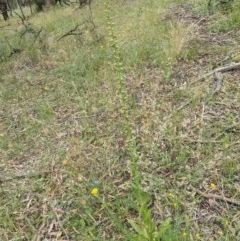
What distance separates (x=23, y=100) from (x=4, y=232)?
2.70 metres

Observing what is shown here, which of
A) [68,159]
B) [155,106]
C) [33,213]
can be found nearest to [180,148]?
[155,106]

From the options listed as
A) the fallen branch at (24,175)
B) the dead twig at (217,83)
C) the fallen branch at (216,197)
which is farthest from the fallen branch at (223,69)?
the fallen branch at (24,175)

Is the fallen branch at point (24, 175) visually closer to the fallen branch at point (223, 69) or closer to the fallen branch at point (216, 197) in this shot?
the fallen branch at point (216, 197)

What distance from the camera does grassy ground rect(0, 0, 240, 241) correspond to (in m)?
2.56

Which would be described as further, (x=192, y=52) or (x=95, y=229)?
(x=192, y=52)

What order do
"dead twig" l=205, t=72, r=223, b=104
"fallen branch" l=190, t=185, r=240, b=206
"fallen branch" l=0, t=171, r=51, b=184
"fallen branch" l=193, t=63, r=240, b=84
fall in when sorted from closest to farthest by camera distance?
"fallen branch" l=190, t=185, r=240, b=206 < "fallen branch" l=0, t=171, r=51, b=184 < "dead twig" l=205, t=72, r=223, b=104 < "fallen branch" l=193, t=63, r=240, b=84

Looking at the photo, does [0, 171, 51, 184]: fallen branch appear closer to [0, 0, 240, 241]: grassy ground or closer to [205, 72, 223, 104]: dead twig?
[0, 0, 240, 241]: grassy ground

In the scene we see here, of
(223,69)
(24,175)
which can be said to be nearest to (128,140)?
(24,175)

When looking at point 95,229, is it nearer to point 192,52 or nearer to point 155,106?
point 155,106

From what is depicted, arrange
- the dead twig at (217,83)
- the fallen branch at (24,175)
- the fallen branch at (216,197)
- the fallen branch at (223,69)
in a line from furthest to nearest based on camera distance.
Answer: the fallen branch at (223,69) < the dead twig at (217,83) < the fallen branch at (24,175) < the fallen branch at (216,197)

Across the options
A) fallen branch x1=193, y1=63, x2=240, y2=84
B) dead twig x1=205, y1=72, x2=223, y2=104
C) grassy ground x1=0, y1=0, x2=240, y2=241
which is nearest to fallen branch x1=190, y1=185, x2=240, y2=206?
grassy ground x1=0, y1=0, x2=240, y2=241

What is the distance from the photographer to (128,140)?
6.32ft

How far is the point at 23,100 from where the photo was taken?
5012mm

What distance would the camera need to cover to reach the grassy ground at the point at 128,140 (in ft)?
8.41
